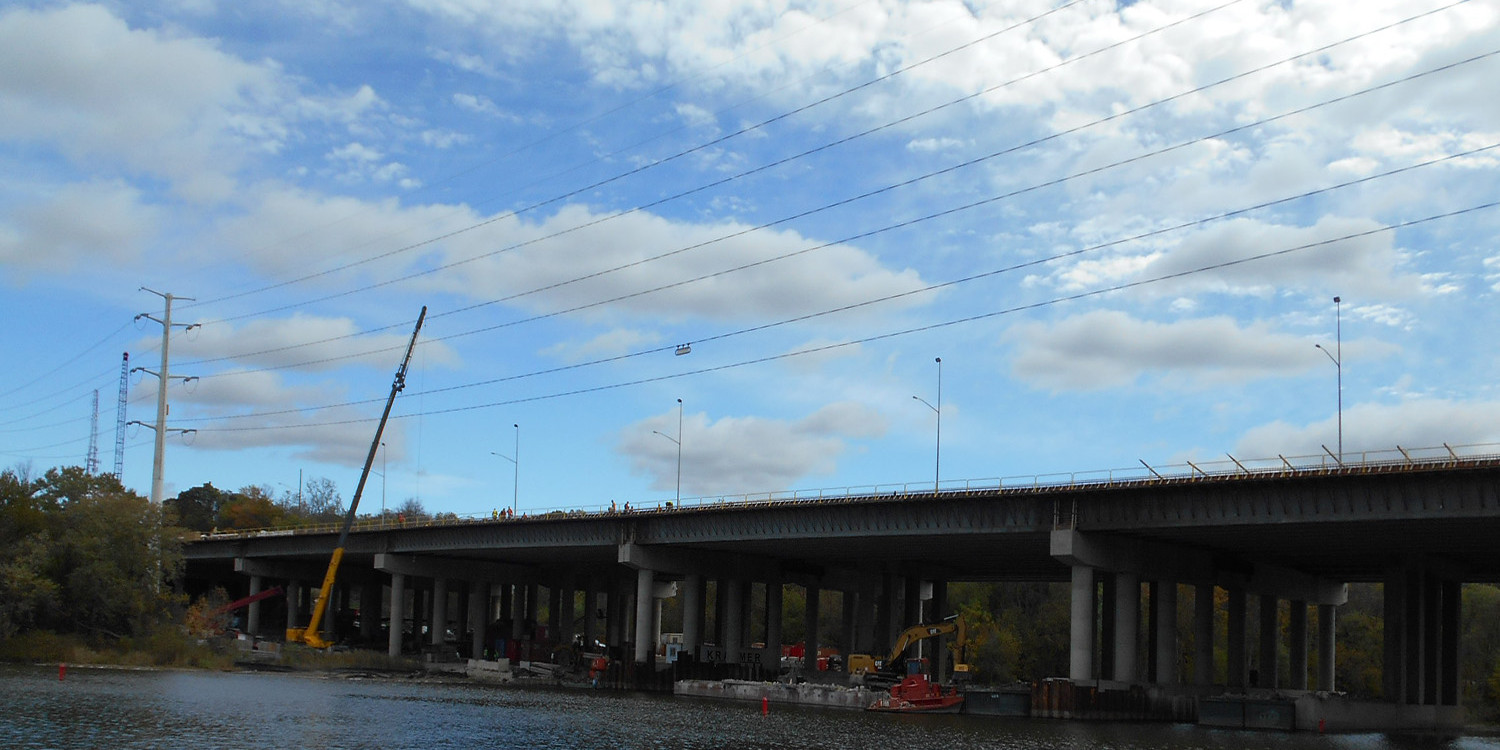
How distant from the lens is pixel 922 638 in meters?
88.2

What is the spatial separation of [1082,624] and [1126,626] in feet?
13.3

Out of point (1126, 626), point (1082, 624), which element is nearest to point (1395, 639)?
point (1126, 626)

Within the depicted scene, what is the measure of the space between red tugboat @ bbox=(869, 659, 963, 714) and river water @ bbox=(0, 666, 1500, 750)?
9.69ft

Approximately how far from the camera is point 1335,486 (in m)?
64.2

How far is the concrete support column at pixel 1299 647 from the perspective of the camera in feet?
354

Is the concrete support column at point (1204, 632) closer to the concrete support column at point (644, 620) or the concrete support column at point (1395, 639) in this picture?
the concrete support column at point (1395, 639)

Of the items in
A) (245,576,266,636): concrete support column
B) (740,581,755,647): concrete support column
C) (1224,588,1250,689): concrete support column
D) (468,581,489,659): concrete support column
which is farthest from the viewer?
(245,576,266,636): concrete support column

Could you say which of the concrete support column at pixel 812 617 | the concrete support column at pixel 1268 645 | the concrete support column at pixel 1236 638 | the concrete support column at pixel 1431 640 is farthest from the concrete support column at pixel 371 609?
the concrete support column at pixel 1431 640

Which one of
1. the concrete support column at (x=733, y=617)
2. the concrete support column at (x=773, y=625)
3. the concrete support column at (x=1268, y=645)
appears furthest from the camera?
the concrete support column at (x=773, y=625)

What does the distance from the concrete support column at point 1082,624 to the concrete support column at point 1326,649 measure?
43.2m

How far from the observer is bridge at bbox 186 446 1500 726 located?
66.9 meters

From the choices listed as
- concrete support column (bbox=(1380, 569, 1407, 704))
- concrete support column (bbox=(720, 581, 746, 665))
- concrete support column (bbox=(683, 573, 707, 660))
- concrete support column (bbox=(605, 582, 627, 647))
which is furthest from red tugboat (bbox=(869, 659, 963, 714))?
concrete support column (bbox=(605, 582, 627, 647))

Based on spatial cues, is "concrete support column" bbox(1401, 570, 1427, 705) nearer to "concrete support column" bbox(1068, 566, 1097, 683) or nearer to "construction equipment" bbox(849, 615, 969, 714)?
"concrete support column" bbox(1068, 566, 1097, 683)

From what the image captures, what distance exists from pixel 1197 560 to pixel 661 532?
126 feet
